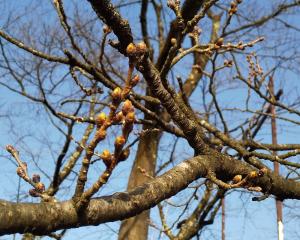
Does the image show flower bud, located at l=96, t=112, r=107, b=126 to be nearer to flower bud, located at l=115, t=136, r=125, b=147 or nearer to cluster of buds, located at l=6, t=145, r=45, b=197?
flower bud, located at l=115, t=136, r=125, b=147

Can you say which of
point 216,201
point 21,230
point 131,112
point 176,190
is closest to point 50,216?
point 21,230

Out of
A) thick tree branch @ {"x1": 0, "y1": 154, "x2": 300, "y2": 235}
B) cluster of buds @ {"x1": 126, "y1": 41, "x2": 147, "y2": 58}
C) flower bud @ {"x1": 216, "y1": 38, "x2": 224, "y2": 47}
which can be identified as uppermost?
flower bud @ {"x1": 216, "y1": 38, "x2": 224, "y2": 47}

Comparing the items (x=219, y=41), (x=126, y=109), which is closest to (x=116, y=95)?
(x=126, y=109)

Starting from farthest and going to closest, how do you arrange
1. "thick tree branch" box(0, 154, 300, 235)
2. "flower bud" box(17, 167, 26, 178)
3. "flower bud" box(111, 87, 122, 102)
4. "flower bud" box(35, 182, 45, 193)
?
"flower bud" box(17, 167, 26, 178) → "flower bud" box(35, 182, 45, 193) → "thick tree branch" box(0, 154, 300, 235) → "flower bud" box(111, 87, 122, 102)

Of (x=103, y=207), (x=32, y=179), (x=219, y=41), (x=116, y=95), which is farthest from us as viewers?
(x=219, y=41)

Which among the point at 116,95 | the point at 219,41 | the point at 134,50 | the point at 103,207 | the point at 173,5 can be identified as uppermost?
the point at 173,5

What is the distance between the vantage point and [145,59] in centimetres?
158

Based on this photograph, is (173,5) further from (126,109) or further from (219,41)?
(126,109)

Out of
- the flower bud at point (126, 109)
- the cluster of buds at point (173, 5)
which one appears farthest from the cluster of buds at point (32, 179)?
the cluster of buds at point (173, 5)

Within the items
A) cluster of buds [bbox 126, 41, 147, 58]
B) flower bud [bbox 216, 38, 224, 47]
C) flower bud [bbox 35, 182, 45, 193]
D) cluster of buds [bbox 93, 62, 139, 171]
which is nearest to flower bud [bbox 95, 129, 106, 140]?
cluster of buds [bbox 93, 62, 139, 171]

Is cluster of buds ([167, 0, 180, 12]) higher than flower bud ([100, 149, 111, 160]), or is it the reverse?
cluster of buds ([167, 0, 180, 12])

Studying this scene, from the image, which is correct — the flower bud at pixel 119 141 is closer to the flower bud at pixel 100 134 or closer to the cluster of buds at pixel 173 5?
the flower bud at pixel 100 134

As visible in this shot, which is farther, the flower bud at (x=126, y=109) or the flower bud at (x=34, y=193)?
the flower bud at (x=34, y=193)

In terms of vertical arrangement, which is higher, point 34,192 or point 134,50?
point 134,50
